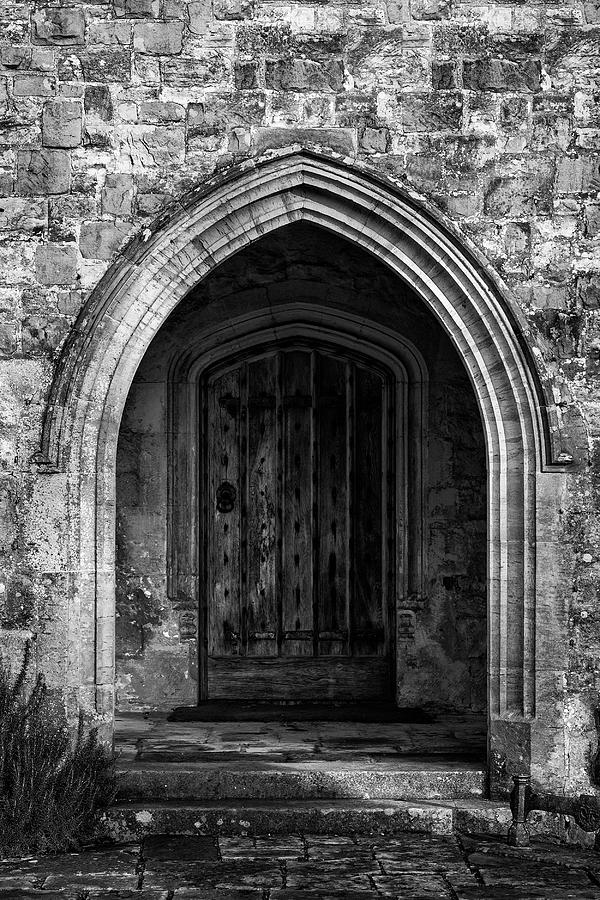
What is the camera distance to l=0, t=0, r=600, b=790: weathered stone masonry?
19.0ft

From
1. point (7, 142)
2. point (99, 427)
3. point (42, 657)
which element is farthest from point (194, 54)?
point (42, 657)

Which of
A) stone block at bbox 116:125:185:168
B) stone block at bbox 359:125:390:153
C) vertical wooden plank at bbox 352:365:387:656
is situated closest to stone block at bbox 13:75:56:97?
stone block at bbox 116:125:185:168

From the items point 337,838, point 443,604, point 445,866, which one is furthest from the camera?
point 443,604

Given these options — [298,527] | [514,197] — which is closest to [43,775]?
[298,527]

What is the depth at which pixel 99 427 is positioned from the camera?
19.2 ft

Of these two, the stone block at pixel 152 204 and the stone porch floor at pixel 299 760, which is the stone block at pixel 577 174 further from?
the stone porch floor at pixel 299 760

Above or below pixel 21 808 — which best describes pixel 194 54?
above

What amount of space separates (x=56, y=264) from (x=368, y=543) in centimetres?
296

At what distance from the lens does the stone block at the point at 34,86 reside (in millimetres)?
5809

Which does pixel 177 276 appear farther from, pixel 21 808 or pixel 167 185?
pixel 21 808

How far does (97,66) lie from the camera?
5836 millimetres

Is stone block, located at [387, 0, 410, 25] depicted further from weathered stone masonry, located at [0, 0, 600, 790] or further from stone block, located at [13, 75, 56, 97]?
stone block, located at [13, 75, 56, 97]

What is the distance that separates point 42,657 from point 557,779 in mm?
2623

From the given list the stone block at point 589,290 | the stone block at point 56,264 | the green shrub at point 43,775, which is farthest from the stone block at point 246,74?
the green shrub at point 43,775
